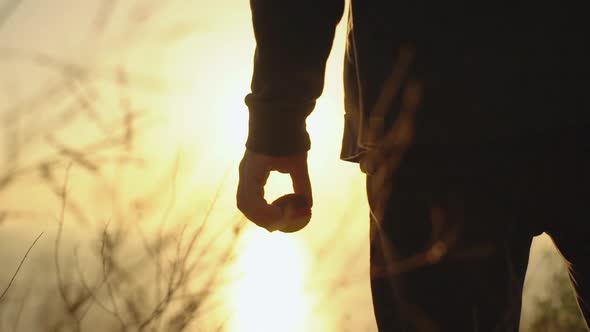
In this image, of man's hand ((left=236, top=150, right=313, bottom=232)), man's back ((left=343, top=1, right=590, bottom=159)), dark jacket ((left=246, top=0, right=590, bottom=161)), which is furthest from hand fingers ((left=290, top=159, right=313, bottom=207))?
man's back ((left=343, top=1, right=590, bottom=159))

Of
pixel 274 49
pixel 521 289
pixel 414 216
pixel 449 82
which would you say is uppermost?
pixel 274 49

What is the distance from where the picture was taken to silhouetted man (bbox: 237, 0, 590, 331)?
82cm

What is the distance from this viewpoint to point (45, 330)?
1.37 m

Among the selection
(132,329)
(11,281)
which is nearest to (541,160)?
(132,329)

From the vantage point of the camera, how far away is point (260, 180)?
3.46 feet

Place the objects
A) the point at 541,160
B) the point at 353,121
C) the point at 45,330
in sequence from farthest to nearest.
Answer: the point at 45,330, the point at 353,121, the point at 541,160

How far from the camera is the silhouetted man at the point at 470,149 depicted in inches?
32.4

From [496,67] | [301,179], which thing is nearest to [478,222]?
[496,67]

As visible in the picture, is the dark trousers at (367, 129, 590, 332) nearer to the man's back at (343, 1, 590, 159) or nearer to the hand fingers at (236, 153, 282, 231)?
the man's back at (343, 1, 590, 159)

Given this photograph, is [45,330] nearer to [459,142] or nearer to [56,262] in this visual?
[56,262]

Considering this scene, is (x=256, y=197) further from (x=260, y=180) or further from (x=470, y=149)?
(x=470, y=149)

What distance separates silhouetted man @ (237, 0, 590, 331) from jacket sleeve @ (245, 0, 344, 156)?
9cm

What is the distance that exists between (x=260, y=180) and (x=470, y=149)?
37 centimetres

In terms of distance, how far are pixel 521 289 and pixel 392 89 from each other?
335 millimetres
